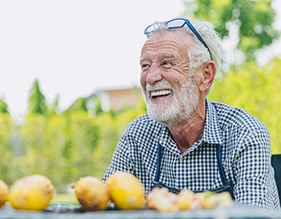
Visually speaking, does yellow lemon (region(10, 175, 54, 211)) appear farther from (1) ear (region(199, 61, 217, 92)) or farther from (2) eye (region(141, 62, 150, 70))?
(1) ear (region(199, 61, 217, 92))

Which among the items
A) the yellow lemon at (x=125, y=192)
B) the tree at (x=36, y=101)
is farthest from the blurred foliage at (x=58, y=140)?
the yellow lemon at (x=125, y=192)

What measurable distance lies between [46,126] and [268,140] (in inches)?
556

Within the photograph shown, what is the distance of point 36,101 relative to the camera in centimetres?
1736

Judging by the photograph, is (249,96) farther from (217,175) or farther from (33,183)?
(33,183)

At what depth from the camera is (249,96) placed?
413 inches

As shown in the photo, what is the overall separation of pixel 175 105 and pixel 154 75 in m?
0.14

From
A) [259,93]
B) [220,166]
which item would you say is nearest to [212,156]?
[220,166]

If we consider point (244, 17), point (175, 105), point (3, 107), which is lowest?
point (3, 107)

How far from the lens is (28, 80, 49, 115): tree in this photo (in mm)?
17109

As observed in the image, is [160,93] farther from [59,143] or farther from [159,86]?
[59,143]

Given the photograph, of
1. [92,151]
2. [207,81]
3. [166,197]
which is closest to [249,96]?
[92,151]

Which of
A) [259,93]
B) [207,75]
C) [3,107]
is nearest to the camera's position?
[207,75]

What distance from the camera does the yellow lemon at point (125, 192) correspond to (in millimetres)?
1464

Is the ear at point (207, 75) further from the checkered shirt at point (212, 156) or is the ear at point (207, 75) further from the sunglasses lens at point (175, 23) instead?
the sunglasses lens at point (175, 23)
